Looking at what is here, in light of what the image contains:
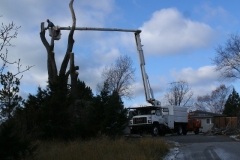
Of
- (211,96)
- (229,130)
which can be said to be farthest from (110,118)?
(211,96)

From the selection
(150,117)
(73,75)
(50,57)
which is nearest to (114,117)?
(73,75)

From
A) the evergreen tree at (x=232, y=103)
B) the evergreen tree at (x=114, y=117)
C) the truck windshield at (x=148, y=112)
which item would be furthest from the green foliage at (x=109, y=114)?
the evergreen tree at (x=232, y=103)

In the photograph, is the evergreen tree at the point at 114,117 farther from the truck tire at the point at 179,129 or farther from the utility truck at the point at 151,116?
the truck tire at the point at 179,129

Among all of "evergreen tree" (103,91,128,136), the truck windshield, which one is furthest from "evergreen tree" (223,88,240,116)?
"evergreen tree" (103,91,128,136)

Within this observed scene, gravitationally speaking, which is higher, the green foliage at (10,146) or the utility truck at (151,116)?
the utility truck at (151,116)

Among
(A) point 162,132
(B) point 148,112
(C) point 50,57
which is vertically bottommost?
(A) point 162,132

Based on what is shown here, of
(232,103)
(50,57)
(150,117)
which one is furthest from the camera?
(232,103)

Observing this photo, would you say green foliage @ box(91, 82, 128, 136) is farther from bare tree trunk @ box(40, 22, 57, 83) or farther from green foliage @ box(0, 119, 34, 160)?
green foliage @ box(0, 119, 34, 160)

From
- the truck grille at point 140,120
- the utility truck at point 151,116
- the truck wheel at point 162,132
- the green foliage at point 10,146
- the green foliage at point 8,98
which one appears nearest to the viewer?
the green foliage at point 10,146

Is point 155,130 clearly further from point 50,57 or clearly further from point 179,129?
point 50,57

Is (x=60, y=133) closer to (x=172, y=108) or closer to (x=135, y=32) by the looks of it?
(x=135, y=32)

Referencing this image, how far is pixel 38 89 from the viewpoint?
973 inches

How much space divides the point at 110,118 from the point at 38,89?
4919 millimetres

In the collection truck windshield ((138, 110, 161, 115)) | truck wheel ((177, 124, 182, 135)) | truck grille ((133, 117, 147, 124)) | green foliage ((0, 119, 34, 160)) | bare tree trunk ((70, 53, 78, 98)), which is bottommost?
green foliage ((0, 119, 34, 160))
